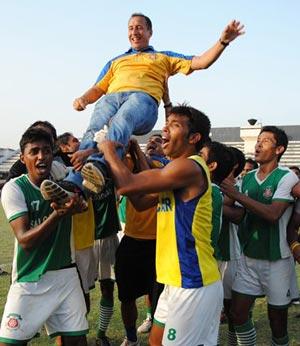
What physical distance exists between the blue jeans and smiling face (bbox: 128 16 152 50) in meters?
0.59

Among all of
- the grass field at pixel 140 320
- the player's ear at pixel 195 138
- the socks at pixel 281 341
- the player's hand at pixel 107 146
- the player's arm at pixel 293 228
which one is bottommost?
the grass field at pixel 140 320

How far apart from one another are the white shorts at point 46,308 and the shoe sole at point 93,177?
99cm

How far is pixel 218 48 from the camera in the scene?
4043 mm

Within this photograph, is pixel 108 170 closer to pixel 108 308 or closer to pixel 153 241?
pixel 153 241

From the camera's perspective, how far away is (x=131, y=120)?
3.97 meters

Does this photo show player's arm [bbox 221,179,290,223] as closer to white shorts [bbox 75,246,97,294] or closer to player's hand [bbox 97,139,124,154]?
player's hand [bbox 97,139,124,154]

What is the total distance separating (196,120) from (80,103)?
135 cm

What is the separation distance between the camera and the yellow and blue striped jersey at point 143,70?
4.32 m

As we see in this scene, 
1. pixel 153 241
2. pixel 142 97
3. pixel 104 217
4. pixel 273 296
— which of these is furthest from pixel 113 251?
pixel 142 97

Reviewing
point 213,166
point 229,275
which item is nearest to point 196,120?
point 213,166

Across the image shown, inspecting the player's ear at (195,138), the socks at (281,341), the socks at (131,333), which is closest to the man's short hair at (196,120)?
the player's ear at (195,138)

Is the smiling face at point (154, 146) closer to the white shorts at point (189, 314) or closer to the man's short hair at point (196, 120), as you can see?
the man's short hair at point (196, 120)

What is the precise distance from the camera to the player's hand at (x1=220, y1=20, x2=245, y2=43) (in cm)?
388

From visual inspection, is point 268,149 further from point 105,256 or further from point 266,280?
point 105,256
